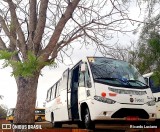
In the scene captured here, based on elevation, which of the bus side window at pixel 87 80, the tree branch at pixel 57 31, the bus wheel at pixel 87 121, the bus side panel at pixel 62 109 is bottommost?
the bus wheel at pixel 87 121

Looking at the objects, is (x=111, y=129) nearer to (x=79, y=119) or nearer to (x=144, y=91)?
(x=79, y=119)

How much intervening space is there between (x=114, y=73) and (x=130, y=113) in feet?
4.48

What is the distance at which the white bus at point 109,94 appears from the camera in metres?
8.64

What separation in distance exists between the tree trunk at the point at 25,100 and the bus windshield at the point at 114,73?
1.80 meters

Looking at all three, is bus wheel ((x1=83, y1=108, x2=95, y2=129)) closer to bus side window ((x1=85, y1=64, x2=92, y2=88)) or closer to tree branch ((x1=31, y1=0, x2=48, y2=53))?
bus side window ((x1=85, y1=64, x2=92, y2=88))

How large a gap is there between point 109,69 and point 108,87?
1012 millimetres

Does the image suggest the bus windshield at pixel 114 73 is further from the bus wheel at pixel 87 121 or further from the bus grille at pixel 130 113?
the bus wheel at pixel 87 121

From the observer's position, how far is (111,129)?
394 inches

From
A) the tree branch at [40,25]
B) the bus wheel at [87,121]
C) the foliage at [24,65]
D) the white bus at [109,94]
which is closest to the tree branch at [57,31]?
the tree branch at [40,25]

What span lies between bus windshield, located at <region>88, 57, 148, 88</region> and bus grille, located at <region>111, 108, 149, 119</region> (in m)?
0.72


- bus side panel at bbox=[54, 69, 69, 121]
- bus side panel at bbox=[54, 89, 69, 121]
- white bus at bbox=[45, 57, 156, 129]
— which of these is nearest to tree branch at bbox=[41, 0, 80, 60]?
white bus at bbox=[45, 57, 156, 129]

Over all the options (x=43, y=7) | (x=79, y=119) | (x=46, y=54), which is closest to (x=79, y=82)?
(x=79, y=119)

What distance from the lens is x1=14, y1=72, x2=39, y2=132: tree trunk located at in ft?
29.6

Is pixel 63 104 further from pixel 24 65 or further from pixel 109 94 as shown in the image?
pixel 24 65
